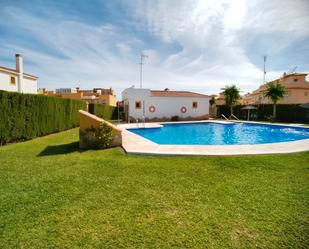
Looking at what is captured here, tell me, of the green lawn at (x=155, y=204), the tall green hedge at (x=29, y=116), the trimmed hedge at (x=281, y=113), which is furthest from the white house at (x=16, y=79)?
the trimmed hedge at (x=281, y=113)

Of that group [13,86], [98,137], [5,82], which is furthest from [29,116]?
[13,86]

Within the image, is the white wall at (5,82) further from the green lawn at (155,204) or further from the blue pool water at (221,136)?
the green lawn at (155,204)

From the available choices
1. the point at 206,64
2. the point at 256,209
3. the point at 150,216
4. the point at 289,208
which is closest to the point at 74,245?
the point at 150,216

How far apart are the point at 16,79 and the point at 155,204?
96.9 feet

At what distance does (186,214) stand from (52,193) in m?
2.95

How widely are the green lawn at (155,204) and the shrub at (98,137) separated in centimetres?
224

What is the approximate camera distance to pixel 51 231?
2.88 meters

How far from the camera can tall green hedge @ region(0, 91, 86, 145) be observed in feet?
30.7

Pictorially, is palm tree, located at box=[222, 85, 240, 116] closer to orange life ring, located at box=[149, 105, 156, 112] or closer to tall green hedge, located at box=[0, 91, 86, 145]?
orange life ring, located at box=[149, 105, 156, 112]

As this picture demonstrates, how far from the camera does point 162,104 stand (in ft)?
91.9

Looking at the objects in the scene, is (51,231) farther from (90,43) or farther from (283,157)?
(90,43)

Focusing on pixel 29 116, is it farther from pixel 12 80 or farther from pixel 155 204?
pixel 12 80

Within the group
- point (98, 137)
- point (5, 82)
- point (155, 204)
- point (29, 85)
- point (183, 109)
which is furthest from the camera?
point (183, 109)

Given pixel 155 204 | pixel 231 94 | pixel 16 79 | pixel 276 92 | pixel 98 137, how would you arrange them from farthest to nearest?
pixel 231 94, pixel 276 92, pixel 16 79, pixel 98 137, pixel 155 204
